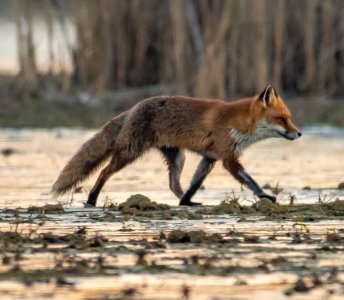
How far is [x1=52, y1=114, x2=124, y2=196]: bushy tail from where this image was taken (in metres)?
11.2

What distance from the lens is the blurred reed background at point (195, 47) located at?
727 inches

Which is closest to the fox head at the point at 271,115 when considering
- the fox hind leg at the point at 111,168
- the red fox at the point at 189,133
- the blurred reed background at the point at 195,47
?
the red fox at the point at 189,133

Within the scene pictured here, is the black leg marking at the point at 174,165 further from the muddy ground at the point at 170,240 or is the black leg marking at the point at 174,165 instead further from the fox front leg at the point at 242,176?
the fox front leg at the point at 242,176

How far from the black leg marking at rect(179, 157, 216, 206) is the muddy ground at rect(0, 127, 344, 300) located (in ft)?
0.61

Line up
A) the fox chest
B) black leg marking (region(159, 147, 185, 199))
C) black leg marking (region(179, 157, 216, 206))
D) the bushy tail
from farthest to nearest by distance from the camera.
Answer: black leg marking (region(159, 147, 185, 199))
the bushy tail
the fox chest
black leg marking (region(179, 157, 216, 206))

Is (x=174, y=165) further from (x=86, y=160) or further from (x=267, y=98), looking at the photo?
(x=267, y=98)

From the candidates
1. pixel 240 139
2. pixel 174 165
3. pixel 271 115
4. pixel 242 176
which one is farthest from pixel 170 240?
pixel 174 165

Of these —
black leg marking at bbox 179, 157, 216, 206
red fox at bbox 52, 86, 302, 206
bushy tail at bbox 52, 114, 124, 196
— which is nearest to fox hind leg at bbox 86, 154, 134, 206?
red fox at bbox 52, 86, 302, 206

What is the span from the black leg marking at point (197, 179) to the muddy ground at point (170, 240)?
7.3 inches

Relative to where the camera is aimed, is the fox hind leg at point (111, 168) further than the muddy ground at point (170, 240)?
Yes

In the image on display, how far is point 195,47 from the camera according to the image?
19.1m

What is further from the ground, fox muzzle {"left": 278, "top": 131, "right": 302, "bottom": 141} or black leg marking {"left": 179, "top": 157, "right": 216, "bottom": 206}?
fox muzzle {"left": 278, "top": 131, "right": 302, "bottom": 141}

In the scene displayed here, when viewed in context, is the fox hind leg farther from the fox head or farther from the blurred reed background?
the blurred reed background

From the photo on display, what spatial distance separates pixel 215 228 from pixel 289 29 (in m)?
10.8
